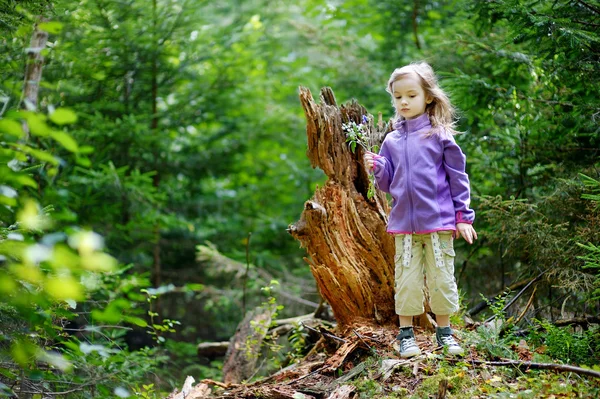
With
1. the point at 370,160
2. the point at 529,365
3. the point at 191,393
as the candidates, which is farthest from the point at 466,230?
the point at 191,393

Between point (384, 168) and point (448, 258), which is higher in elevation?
point (384, 168)

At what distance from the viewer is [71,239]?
1990 millimetres

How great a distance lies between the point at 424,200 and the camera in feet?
13.6

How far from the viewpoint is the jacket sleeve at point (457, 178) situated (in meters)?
4.19

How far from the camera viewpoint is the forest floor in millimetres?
3453

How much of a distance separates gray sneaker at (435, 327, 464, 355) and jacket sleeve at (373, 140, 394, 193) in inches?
46.0

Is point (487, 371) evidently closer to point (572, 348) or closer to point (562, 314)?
point (572, 348)

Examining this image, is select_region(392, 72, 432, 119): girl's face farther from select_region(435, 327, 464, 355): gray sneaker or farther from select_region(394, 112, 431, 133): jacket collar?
select_region(435, 327, 464, 355): gray sneaker

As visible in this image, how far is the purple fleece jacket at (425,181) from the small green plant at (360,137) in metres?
0.29

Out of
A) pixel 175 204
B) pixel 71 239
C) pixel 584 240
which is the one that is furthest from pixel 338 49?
pixel 71 239

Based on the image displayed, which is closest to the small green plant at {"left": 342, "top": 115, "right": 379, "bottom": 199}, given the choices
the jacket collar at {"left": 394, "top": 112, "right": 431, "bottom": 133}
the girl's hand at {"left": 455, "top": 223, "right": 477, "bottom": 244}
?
the jacket collar at {"left": 394, "top": 112, "right": 431, "bottom": 133}

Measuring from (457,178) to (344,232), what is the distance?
1105mm

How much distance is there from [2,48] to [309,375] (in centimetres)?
443

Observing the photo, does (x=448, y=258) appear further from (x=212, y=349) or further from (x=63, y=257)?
(x=212, y=349)
